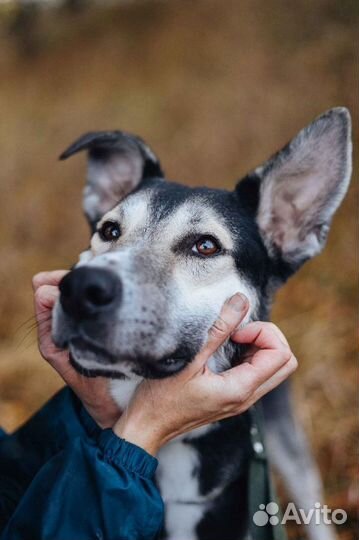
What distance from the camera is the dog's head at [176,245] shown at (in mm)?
1814

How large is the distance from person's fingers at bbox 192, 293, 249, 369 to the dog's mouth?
0.07 metres

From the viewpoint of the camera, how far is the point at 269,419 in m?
3.70

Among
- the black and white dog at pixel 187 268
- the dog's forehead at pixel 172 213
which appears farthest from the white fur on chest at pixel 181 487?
the dog's forehead at pixel 172 213

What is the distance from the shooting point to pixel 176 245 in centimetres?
232

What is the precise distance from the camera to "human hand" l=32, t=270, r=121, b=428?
2.21 metres

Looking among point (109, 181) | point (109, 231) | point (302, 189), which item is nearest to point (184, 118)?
point (109, 181)

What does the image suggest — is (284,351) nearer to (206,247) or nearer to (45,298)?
(206,247)

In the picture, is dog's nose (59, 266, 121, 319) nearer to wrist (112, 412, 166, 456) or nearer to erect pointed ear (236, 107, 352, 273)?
wrist (112, 412, 166, 456)

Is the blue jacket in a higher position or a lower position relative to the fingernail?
lower

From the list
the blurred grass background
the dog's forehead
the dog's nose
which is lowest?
the blurred grass background

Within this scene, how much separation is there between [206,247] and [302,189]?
0.70 m

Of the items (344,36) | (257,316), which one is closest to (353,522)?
(257,316)

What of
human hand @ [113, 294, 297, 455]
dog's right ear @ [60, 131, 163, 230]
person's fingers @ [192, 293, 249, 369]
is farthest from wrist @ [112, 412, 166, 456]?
dog's right ear @ [60, 131, 163, 230]

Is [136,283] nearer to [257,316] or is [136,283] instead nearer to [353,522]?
[257,316]
